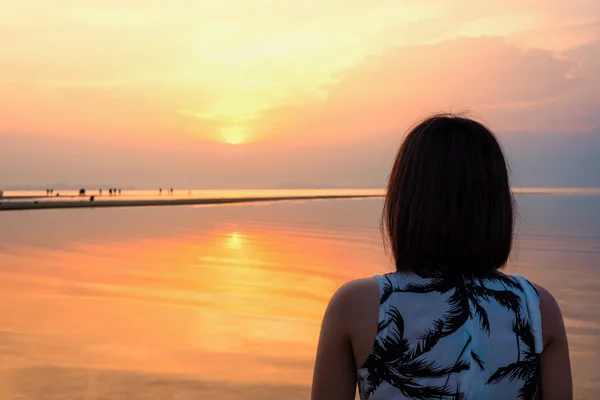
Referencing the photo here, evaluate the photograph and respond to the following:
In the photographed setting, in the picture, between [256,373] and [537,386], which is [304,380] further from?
[537,386]

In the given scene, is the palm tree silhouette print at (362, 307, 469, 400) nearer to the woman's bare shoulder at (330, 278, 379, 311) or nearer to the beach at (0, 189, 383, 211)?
the woman's bare shoulder at (330, 278, 379, 311)

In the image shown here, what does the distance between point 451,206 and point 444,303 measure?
28 cm

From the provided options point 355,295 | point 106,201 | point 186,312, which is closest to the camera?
point 355,295

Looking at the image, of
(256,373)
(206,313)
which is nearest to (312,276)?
(206,313)

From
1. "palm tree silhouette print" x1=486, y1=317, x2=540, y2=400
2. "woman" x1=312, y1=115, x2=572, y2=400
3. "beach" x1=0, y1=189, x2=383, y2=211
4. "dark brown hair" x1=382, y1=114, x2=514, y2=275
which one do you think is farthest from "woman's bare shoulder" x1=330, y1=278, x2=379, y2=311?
"beach" x1=0, y1=189, x2=383, y2=211

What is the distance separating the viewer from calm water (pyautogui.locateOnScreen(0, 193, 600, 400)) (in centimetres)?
677

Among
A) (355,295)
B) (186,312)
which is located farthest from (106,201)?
(355,295)

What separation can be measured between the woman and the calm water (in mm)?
4879

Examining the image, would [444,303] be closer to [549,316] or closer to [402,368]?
[402,368]

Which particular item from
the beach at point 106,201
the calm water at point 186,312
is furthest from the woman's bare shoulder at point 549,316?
the beach at point 106,201

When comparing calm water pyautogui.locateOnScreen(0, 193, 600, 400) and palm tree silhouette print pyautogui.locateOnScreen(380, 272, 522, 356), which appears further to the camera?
calm water pyautogui.locateOnScreen(0, 193, 600, 400)

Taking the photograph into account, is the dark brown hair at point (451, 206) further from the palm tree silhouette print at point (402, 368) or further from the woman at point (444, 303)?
the palm tree silhouette print at point (402, 368)

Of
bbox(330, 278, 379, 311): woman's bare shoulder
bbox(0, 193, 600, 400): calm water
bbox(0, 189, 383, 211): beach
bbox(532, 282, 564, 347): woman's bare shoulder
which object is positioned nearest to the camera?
bbox(330, 278, 379, 311): woman's bare shoulder

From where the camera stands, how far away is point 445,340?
1.76m
